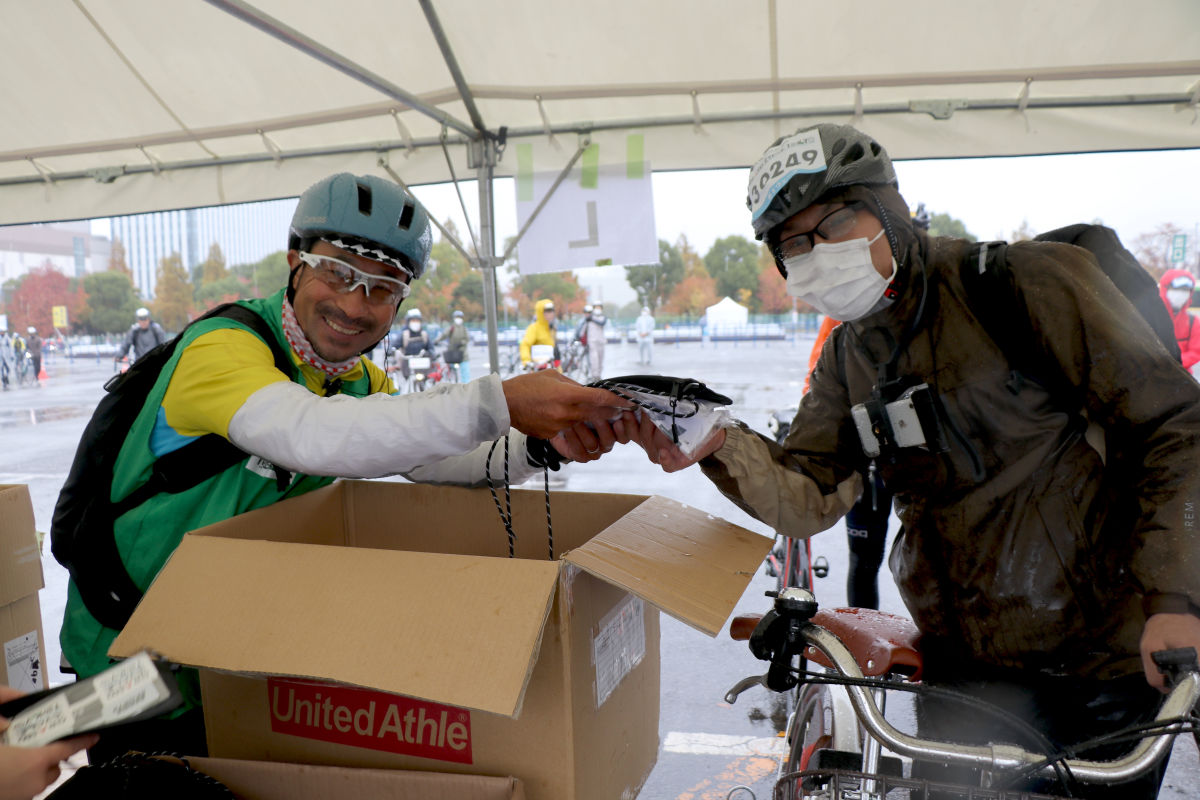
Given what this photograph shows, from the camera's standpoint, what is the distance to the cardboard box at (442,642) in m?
0.98

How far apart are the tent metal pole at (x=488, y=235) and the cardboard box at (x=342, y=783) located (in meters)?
2.91

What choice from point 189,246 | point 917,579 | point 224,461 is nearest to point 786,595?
point 917,579

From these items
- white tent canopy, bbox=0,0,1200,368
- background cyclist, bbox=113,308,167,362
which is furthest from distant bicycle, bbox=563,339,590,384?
white tent canopy, bbox=0,0,1200,368

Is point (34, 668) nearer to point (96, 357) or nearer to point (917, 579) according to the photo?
point (917, 579)

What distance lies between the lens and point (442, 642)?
98cm

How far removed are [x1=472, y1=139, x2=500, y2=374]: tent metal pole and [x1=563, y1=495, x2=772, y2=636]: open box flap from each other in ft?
8.96

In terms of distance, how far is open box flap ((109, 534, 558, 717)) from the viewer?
0.95m

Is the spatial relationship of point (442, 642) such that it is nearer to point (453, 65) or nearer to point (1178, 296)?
point (453, 65)

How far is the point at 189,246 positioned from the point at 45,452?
27.2 m

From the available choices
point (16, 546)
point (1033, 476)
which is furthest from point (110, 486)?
point (1033, 476)

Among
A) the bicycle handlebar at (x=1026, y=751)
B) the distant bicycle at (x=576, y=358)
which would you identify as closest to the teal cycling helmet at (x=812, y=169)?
the bicycle handlebar at (x=1026, y=751)

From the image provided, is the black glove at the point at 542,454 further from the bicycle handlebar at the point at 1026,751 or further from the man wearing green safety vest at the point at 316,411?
the bicycle handlebar at the point at 1026,751

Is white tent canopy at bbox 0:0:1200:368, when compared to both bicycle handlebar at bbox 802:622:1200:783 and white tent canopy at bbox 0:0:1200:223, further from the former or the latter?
bicycle handlebar at bbox 802:622:1200:783

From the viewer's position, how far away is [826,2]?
3.05 m
